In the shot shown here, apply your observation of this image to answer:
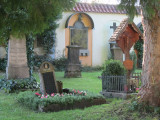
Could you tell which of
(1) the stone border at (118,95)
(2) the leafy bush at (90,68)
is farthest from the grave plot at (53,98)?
(2) the leafy bush at (90,68)

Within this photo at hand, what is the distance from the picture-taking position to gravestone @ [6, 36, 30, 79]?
11.3m

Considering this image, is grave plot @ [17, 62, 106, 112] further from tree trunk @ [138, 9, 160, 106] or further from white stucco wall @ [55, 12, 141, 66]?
white stucco wall @ [55, 12, 141, 66]

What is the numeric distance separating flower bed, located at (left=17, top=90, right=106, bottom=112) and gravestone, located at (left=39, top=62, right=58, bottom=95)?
1.05ft

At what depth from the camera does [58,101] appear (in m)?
7.20

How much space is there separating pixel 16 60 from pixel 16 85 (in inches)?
54.9

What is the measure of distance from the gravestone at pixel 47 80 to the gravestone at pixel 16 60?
3149 mm

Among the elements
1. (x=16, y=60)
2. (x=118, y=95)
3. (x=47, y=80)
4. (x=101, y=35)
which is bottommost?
(x=118, y=95)

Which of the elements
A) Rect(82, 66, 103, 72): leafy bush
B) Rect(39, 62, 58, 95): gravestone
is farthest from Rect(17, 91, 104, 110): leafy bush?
Rect(82, 66, 103, 72): leafy bush

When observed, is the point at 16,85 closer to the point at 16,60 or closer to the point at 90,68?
the point at 16,60

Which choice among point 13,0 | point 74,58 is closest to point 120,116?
point 13,0

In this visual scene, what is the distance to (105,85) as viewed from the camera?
945 cm

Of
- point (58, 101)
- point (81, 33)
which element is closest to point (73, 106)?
point (58, 101)

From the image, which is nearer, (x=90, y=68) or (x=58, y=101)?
(x=58, y=101)

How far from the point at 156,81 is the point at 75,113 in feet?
7.05
